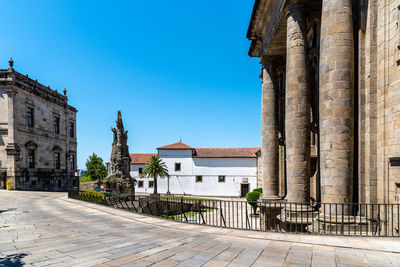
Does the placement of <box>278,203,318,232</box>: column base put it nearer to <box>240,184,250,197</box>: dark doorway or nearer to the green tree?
<box>240,184,250,197</box>: dark doorway

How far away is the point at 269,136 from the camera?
1437 cm

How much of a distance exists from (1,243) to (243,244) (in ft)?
22.4

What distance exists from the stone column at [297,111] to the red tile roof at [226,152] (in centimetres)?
3446

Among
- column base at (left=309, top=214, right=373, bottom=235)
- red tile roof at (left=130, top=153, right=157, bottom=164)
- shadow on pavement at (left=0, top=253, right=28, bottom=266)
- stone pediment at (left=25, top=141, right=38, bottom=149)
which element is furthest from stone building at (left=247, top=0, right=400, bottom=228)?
red tile roof at (left=130, top=153, right=157, bottom=164)

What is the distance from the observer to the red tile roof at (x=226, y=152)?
145 ft

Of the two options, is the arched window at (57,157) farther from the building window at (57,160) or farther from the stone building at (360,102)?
the stone building at (360,102)

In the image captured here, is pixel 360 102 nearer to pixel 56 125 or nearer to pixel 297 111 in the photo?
pixel 297 111

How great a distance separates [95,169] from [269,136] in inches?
2005

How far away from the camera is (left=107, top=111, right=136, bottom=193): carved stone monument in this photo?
22.2 metres

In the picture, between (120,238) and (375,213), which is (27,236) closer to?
(120,238)

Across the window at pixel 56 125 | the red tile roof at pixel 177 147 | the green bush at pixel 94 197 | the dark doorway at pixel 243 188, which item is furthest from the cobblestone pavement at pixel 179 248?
the red tile roof at pixel 177 147

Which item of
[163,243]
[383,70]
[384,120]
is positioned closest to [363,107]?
[384,120]

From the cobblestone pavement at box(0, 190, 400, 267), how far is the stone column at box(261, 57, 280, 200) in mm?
6596

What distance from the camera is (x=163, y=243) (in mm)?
6820
